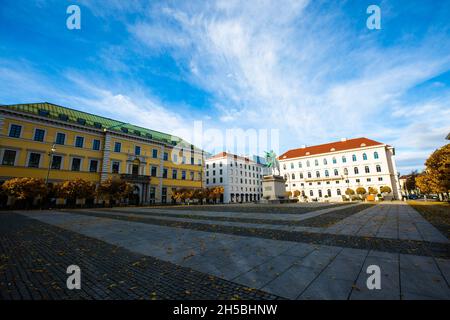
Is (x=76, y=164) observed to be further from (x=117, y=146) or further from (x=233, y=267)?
(x=233, y=267)

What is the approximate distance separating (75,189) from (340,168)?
225 ft

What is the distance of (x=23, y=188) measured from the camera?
2581 centimetres

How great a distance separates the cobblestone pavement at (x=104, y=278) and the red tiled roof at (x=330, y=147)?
71.1 meters

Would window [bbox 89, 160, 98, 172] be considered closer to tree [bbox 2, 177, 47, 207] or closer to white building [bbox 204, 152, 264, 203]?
tree [bbox 2, 177, 47, 207]

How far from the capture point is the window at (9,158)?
95.4 feet

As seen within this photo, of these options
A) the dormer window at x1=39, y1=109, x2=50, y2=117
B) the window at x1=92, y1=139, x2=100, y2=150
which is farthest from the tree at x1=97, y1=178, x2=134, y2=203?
the dormer window at x1=39, y1=109, x2=50, y2=117

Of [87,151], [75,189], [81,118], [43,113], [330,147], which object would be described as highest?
[330,147]

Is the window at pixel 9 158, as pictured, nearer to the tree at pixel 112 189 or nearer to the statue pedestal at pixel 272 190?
the tree at pixel 112 189

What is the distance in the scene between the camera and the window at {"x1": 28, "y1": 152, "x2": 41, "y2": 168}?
31.1m

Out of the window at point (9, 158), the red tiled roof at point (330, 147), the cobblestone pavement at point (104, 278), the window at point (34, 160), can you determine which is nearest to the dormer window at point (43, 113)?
the window at point (34, 160)

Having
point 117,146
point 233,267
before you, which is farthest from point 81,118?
point 233,267
